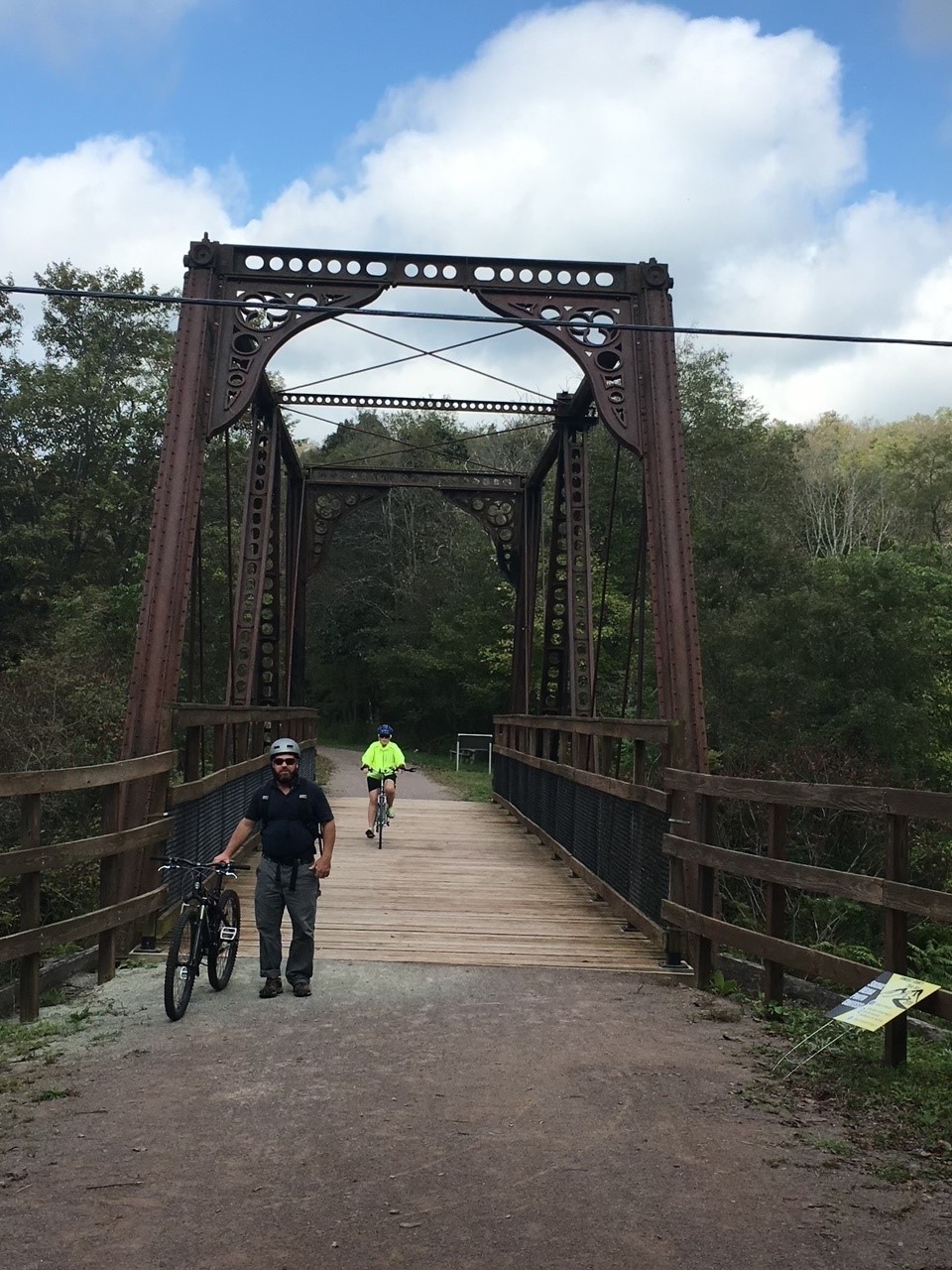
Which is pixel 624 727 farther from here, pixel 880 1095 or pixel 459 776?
pixel 459 776

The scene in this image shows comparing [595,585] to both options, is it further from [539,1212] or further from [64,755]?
[539,1212]

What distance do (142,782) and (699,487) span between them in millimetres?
29589

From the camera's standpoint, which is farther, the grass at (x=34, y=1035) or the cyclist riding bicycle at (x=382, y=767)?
the cyclist riding bicycle at (x=382, y=767)

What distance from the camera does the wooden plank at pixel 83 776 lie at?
509 centimetres

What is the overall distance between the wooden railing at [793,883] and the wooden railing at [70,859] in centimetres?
298

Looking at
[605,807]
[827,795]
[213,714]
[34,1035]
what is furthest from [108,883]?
[605,807]

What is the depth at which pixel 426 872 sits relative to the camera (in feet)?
35.8

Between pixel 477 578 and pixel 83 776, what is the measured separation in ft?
117

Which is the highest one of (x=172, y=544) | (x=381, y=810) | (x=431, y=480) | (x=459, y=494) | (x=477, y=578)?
(x=477, y=578)

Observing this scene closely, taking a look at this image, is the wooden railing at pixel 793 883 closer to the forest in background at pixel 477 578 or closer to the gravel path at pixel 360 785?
the forest in background at pixel 477 578

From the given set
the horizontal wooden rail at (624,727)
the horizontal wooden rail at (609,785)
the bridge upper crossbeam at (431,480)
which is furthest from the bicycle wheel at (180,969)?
the bridge upper crossbeam at (431,480)

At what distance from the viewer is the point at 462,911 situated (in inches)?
342

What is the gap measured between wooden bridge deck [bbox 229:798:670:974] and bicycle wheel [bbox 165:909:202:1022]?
1298 mm

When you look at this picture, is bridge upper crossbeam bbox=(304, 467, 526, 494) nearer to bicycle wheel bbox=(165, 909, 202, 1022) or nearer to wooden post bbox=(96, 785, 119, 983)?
wooden post bbox=(96, 785, 119, 983)
